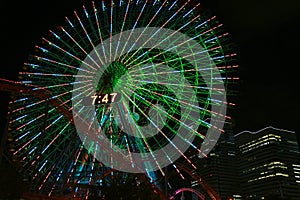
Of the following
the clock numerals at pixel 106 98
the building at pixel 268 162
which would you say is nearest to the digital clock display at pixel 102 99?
the clock numerals at pixel 106 98

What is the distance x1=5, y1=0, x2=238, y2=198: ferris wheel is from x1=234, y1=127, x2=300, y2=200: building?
73.0 meters

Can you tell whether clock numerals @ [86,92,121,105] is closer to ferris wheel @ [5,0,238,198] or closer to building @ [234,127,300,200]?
ferris wheel @ [5,0,238,198]

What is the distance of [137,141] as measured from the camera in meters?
21.2

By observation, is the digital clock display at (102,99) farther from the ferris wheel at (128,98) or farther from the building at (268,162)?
the building at (268,162)

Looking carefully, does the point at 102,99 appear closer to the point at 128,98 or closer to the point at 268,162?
the point at 128,98

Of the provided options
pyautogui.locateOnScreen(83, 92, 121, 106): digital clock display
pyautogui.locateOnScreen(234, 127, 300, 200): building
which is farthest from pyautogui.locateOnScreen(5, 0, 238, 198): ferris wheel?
pyautogui.locateOnScreen(234, 127, 300, 200): building

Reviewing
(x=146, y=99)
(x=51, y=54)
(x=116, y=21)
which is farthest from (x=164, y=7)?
(x=51, y=54)

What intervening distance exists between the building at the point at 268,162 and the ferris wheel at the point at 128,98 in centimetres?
7300

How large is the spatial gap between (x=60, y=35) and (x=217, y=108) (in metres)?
10.9

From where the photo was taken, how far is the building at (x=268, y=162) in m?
90.1

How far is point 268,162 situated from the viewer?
9806 cm

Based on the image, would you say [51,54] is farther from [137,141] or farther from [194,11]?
[194,11]

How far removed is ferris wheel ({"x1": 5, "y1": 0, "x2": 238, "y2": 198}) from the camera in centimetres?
2050

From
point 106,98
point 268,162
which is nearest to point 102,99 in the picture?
point 106,98
